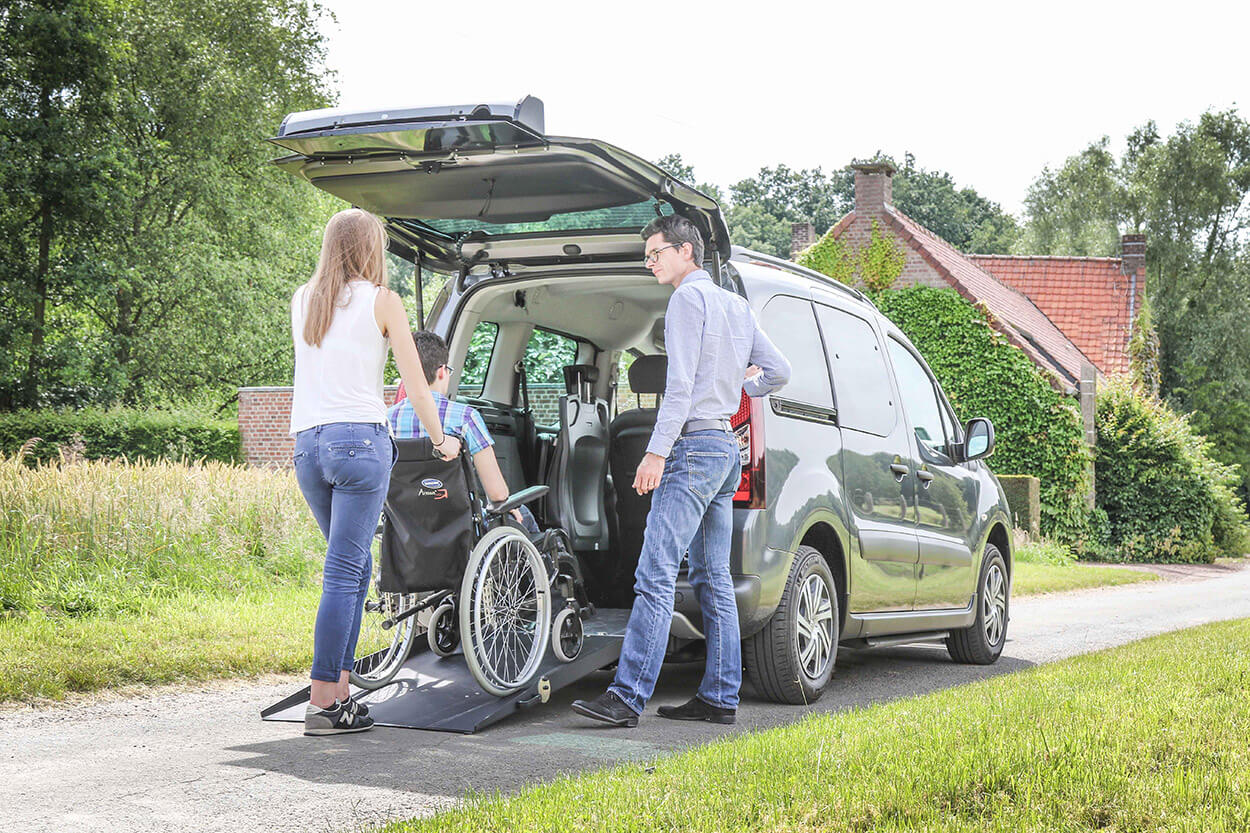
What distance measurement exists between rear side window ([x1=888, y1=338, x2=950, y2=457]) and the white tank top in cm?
359

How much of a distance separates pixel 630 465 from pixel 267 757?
8.41ft

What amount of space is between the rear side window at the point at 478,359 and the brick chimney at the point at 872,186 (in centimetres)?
2084

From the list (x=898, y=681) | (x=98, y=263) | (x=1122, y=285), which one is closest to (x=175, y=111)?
(x=98, y=263)

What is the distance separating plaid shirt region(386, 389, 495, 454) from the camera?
569cm

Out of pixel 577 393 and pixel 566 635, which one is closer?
pixel 566 635

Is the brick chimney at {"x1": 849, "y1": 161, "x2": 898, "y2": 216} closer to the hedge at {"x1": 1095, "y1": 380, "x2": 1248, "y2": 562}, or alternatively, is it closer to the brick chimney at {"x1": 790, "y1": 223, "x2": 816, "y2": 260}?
the brick chimney at {"x1": 790, "y1": 223, "x2": 816, "y2": 260}

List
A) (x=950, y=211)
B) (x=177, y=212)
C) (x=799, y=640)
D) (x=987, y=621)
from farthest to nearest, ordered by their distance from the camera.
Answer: (x=950, y=211), (x=177, y=212), (x=987, y=621), (x=799, y=640)

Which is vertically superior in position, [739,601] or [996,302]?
[996,302]

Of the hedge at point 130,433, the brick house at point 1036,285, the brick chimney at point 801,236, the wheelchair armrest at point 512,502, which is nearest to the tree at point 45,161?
the hedge at point 130,433

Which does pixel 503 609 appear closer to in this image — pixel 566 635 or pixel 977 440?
pixel 566 635

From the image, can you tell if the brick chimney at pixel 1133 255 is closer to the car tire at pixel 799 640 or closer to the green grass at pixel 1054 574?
the green grass at pixel 1054 574

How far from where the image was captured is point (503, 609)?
5.60 metres

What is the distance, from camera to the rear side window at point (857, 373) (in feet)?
22.4

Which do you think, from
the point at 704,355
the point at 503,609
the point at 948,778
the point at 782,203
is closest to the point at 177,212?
the point at 503,609
